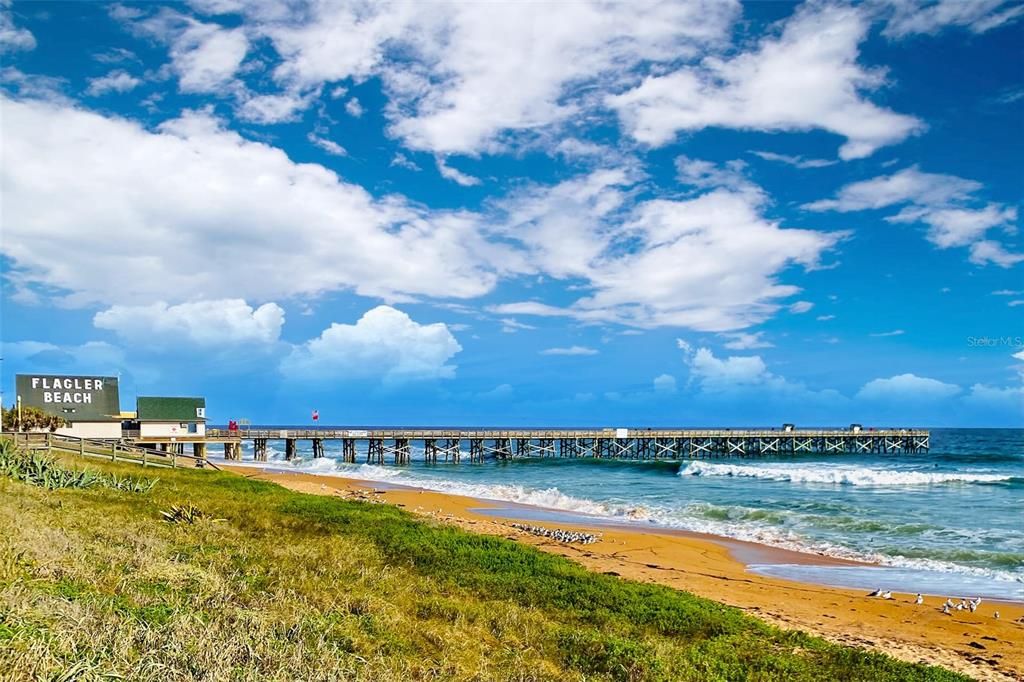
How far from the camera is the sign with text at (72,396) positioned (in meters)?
46.4

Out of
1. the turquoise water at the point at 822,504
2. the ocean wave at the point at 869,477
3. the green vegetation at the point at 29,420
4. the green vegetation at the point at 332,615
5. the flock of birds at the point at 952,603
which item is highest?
the green vegetation at the point at 29,420

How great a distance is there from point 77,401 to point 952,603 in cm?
5165

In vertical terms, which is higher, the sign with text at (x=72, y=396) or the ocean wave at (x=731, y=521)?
the sign with text at (x=72, y=396)

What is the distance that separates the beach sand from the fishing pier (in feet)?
139

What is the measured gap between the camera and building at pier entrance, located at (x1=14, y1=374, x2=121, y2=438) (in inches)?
1826

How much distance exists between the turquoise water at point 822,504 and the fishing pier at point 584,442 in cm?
348

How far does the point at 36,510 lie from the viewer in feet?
44.3

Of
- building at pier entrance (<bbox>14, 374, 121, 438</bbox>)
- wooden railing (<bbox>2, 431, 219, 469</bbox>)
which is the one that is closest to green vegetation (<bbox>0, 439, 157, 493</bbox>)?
wooden railing (<bbox>2, 431, 219, 469</bbox>)

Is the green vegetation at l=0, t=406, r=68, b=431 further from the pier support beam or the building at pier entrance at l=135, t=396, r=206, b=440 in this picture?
the pier support beam

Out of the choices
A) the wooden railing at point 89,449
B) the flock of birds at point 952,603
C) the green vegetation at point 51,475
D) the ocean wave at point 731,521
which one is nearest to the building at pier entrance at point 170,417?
the ocean wave at point 731,521

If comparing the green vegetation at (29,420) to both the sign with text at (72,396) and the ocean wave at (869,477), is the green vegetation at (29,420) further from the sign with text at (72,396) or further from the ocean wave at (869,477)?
the ocean wave at (869,477)

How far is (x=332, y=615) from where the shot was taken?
8.66 meters

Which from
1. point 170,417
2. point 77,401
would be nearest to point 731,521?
point 170,417

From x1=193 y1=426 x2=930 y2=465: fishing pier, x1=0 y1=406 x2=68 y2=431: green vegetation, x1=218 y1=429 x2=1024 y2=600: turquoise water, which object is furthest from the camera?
x1=193 y1=426 x2=930 y2=465: fishing pier
